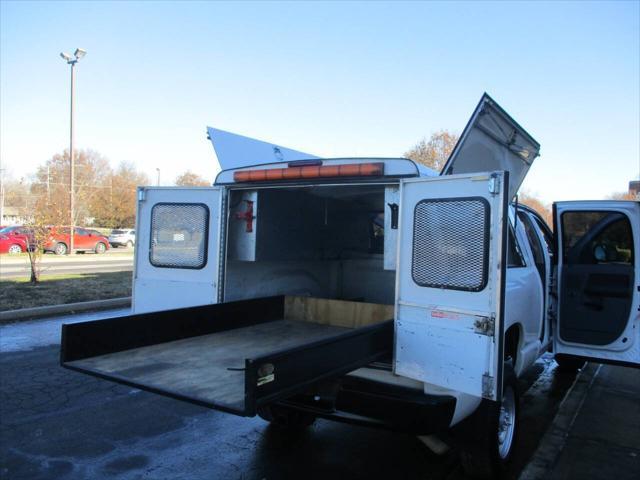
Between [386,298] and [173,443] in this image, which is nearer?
[173,443]

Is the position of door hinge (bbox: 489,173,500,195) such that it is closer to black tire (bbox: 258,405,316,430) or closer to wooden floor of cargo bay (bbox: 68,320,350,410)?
wooden floor of cargo bay (bbox: 68,320,350,410)

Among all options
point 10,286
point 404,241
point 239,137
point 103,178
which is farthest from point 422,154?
point 103,178

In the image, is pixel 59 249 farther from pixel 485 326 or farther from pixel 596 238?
pixel 485 326

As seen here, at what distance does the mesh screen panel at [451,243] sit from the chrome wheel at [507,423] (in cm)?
130

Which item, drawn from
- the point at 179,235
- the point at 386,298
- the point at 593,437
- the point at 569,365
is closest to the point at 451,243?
the point at 179,235

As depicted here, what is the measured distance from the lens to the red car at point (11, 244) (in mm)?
25594

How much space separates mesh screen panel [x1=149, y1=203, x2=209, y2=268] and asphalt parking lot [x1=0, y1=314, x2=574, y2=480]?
157 cm

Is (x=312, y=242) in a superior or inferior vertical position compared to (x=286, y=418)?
superior

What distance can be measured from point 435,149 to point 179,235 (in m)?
29.2

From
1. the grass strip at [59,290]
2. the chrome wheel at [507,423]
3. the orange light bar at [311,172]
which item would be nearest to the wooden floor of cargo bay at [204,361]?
the orange light bar at [311,172]

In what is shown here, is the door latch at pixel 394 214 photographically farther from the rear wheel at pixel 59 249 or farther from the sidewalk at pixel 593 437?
the rear wheel at pixel 59 249

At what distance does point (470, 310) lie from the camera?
125 inches

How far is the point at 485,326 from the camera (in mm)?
3105

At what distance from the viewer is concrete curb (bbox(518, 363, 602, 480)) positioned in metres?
3.96
